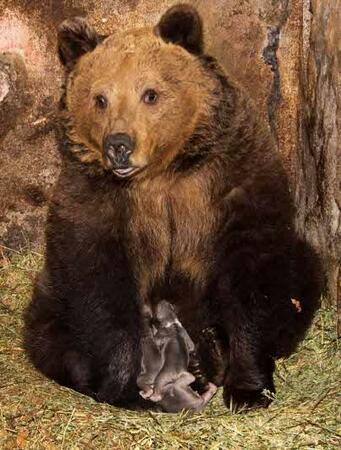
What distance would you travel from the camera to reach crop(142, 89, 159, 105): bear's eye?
248 inches

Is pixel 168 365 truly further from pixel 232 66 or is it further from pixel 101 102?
pixel 232 66

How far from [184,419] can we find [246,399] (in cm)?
46

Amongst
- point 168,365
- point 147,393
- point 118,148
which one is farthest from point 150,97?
point 147,393

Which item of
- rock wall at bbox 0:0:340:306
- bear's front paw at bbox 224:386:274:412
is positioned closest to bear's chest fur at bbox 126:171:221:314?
bear's front paw at bbox 224:386:274:412

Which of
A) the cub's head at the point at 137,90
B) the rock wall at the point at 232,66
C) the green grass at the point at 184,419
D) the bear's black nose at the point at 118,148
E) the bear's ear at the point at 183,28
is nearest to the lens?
the green grass at the point at 184,419

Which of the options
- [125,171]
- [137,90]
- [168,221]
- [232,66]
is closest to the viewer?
[125,171]

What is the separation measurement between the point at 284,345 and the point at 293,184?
4.45 ft

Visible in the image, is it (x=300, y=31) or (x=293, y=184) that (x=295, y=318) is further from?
(x=300, y=31)

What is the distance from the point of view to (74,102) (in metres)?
6.60

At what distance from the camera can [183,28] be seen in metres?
6.42

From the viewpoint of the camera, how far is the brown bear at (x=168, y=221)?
643 centimetres

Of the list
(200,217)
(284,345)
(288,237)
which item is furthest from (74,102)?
(284,345)

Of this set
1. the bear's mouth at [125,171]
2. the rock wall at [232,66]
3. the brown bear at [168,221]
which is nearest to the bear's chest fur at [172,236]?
the brown bear at [168,221]

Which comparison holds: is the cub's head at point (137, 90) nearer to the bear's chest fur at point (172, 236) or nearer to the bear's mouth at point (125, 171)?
the bear's mouth at point (125, 171)
